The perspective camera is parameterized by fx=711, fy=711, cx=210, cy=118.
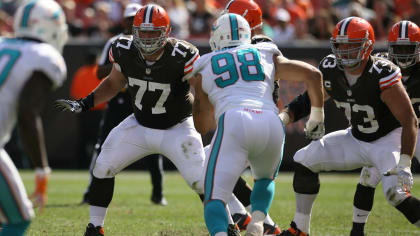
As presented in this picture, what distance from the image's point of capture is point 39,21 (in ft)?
14.0

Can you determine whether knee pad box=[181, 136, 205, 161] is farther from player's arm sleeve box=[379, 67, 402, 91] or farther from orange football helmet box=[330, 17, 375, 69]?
player's arm sleeve box=[379, 67, 402, 91]

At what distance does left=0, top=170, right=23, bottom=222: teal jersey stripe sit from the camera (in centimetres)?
407

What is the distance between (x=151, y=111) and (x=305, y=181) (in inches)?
52.4

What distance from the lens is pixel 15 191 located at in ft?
13.4

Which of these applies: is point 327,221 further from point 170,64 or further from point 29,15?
point 29,15

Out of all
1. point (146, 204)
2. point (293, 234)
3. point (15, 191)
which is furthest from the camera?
point (146, 204)

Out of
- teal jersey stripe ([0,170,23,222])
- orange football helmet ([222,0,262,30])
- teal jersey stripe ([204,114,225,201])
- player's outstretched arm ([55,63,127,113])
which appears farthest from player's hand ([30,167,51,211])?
orange football helmet ([222,0,262,30])

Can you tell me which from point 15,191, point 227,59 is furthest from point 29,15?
point 227,59

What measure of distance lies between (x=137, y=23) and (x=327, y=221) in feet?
9.17

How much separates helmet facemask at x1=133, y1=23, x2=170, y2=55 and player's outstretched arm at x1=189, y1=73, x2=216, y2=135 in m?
0.46

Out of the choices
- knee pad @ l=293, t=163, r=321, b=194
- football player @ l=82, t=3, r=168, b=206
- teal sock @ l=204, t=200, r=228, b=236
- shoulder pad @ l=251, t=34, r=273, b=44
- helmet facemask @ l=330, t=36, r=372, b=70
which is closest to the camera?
teal sock @ l=204, t=200, r=228, b=236

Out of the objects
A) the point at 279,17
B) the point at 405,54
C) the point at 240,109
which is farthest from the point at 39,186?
the point at 279,17

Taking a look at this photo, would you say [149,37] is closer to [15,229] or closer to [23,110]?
[23,110]

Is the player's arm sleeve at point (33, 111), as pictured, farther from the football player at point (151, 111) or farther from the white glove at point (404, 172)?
the white glove at point (404, 172)
